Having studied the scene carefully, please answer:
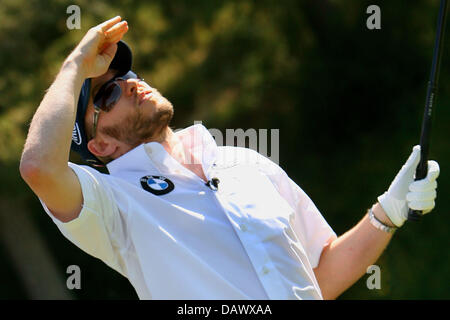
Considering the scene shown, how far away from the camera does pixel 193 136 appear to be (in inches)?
89.4

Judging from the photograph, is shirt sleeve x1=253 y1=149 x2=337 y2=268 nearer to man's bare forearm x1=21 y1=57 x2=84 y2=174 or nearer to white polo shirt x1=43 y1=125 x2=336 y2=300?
white polo shirt x1=43 y1=125 x2=336 y2=300

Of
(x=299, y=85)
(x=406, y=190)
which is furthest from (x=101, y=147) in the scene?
(x=299, y=85)

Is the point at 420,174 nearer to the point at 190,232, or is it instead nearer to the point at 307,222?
the point at 307,222

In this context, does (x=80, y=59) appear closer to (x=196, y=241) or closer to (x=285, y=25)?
(x=196, y=241)

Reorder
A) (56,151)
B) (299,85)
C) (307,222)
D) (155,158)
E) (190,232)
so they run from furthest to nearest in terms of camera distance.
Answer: (299,85) → (307,222) → (155,158) → (190,232) → (56,151)

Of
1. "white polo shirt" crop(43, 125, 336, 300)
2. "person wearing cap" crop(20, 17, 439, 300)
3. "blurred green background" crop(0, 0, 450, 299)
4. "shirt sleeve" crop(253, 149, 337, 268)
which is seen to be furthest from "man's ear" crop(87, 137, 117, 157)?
"blurred green background" crop(0, 0, 450, 299)

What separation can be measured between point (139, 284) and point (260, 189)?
437 mm

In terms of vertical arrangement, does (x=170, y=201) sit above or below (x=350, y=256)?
above

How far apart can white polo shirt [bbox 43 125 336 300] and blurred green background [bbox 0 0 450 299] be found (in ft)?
12.6

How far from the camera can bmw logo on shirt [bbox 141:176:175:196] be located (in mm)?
2043

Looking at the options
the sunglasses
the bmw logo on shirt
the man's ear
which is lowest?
the bmw logo on shirt

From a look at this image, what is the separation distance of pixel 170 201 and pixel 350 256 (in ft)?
1.98

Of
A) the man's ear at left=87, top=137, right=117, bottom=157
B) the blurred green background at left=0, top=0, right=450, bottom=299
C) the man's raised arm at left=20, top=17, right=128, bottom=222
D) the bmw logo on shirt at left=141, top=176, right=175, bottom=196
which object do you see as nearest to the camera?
the man's raised arm at left=20, top=17, right=128, bottom=222

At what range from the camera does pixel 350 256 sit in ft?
7.35
